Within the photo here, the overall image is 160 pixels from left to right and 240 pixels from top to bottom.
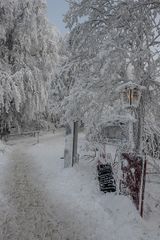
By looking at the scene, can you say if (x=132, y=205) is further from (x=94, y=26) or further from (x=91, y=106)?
(x=94, y=26)

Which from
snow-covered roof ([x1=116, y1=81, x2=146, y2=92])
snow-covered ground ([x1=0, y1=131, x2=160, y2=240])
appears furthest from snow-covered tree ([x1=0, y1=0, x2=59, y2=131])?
snow-covered roof ([x1=116, y1=81, x2=146, y2=92])

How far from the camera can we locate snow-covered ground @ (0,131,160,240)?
6891 mm

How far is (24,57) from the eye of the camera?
23.4m

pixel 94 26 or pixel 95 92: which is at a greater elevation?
pixel 94 26

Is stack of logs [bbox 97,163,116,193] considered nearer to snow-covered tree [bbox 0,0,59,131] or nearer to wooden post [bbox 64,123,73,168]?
wooden post [bbox 64,123,73,168]

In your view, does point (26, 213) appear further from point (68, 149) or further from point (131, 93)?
point (68, 149)

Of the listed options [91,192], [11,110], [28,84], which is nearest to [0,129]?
[11,110]

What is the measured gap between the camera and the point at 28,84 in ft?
71.7

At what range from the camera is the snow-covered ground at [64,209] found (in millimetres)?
6891

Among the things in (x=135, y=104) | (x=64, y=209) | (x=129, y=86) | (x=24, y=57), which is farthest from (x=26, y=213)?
(x=24, y=57)

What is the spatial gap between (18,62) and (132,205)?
16474mm

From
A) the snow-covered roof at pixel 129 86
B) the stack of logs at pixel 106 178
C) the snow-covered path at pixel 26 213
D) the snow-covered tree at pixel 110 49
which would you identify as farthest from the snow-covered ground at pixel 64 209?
the snow-covered roof at pixel 129 86

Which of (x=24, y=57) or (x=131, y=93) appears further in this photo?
(x=24, y=57)

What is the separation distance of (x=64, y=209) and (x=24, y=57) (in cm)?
1658
